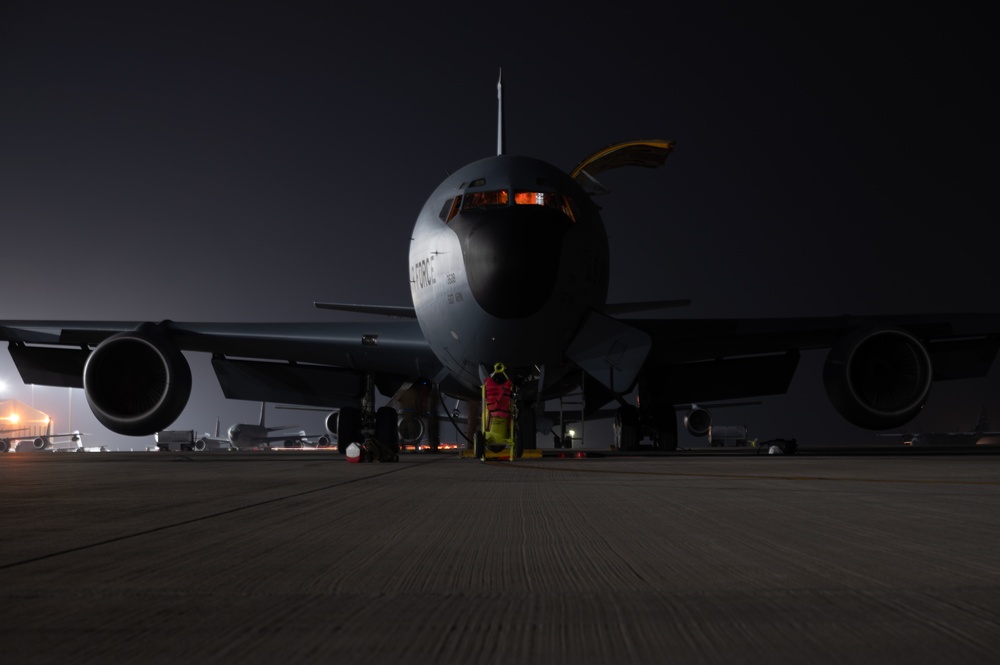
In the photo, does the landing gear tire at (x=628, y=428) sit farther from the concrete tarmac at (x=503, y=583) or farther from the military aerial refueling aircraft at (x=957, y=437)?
the military aerial refueling aircraft at (x=957, y=437)

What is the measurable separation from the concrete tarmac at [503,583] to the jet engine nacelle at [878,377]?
8.96m

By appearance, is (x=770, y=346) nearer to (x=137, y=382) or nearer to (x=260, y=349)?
(x=260, y=349)

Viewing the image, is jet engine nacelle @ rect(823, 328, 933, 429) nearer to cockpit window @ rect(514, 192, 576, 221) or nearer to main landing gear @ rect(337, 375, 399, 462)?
cockpit window @ rect(514, 192, 576, 221)

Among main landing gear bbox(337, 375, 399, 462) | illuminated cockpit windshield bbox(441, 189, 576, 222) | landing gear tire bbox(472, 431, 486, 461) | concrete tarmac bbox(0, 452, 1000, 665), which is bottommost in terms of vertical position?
concrete tarmac bbox(0, 452, 1000, 665)

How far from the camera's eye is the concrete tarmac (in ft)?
3.64

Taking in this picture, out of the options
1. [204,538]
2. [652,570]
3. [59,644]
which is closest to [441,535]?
[204,538]

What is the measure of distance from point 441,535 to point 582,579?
90 centimetres

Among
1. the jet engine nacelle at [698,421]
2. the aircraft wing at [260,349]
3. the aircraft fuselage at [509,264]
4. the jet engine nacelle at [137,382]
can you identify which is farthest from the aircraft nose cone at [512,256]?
the jet engine nacelle at [698,421]

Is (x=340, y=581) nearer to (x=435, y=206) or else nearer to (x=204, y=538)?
(x=204, y=538)

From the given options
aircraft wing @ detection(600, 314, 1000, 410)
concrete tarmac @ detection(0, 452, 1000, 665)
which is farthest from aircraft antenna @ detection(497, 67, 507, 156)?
concrete tarmac @ detection(0, 452, 1000, 665)

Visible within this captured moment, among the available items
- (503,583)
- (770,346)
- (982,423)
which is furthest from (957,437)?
(503,583)

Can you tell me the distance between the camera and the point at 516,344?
10273mm

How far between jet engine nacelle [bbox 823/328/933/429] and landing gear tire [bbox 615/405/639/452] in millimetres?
3876

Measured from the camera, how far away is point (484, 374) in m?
10.8
